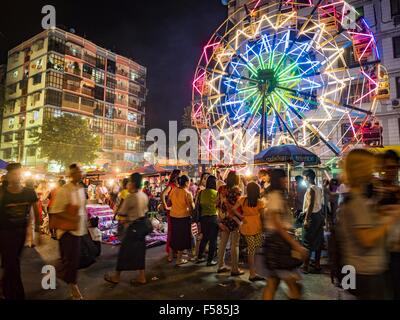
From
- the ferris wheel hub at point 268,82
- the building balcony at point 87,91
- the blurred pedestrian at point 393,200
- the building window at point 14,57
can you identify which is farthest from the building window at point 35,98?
the blurred pedestrian at point 393,200

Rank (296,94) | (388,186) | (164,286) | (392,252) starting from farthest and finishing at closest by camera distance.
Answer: (296,94), (164,286), (388,186), (392,252)

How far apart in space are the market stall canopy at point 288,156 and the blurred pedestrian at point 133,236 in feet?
14.4

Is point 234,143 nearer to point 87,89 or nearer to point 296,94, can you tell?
point 296,94

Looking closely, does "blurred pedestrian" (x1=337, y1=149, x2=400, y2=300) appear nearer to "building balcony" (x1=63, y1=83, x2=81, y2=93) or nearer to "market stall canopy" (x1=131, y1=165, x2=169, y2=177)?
"market stall canopy" (x1=131, y1=165, x2=169, y2=177)

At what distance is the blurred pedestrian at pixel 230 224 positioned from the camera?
5.48 meters

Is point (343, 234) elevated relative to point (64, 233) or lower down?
elevated

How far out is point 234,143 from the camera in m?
14.4

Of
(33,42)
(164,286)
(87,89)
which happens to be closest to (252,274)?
(164,286)

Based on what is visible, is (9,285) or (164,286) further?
(164,286)

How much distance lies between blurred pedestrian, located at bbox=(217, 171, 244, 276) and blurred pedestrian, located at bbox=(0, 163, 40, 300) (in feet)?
11.4

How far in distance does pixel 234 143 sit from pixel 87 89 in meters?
40.0

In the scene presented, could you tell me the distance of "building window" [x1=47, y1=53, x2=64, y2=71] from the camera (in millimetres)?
42562

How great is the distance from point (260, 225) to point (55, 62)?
47.5 metres
